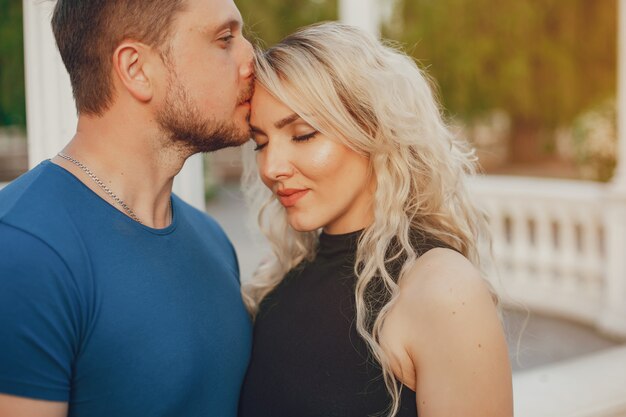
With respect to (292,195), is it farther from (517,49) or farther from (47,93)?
(517,49)

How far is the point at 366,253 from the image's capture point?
2.05 meters

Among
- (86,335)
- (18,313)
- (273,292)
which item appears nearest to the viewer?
(18,313)

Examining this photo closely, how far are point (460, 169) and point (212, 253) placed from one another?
797mm

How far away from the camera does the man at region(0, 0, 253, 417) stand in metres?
1.46

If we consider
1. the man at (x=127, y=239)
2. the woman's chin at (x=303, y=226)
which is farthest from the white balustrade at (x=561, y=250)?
the man at (x=127, y=239)

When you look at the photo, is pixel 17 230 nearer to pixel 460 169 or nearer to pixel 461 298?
pixel 461 298

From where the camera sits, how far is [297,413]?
1894 millimetres

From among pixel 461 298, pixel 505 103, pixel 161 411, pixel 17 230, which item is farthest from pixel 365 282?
pixel 505 103

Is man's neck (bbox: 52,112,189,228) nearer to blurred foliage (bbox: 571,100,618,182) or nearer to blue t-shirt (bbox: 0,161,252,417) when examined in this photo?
blue t-shirt (bbox: 0,161,252,417)

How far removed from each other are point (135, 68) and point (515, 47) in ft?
40.5

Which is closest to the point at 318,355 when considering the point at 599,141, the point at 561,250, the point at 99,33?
the point at 99,33

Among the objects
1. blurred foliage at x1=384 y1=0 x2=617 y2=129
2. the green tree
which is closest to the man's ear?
the green tree

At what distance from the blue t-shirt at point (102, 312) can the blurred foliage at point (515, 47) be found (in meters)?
11.7

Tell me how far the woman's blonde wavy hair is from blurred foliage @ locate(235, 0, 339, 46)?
46.8 ft
